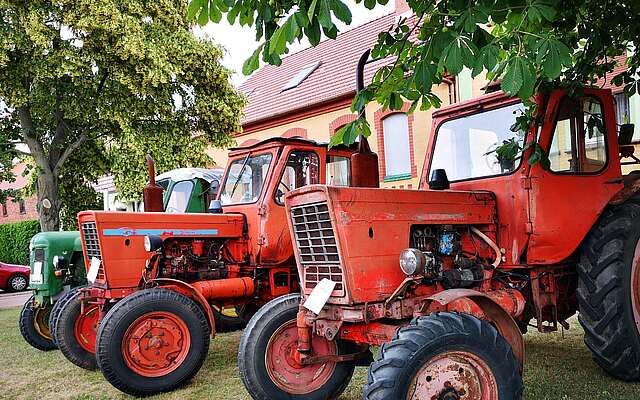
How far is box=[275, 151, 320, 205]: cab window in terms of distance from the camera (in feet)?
22.4

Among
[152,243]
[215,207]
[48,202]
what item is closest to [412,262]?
[152,243]

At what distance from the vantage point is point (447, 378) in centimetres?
354

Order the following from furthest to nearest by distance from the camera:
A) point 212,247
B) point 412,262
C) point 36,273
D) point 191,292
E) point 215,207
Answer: point 36,273 → point 215,207 → point 212,247 → point 191,292 → point 412,262

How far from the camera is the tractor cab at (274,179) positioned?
679cm

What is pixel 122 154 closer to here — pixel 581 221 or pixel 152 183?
pixel 152 183

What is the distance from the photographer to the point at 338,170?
728 centimetres

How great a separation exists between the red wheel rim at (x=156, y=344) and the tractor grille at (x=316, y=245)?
1928mm

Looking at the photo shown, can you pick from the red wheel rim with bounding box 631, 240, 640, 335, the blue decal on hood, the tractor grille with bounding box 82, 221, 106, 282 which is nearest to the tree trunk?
the tractor grille with bounding box 82, 221, 106, 282

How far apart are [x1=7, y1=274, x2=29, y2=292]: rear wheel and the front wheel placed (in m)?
16.1

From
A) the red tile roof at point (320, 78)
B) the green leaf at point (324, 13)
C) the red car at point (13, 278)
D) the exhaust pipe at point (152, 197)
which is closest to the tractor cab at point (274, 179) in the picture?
the exhaust pipe at point (152, 197)

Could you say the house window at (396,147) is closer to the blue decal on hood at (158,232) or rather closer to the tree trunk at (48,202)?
the tree trunk at (48,202)

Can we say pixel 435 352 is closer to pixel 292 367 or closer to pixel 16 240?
pixel 292 367

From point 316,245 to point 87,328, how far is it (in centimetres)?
389

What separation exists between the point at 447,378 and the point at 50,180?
35.9ft
